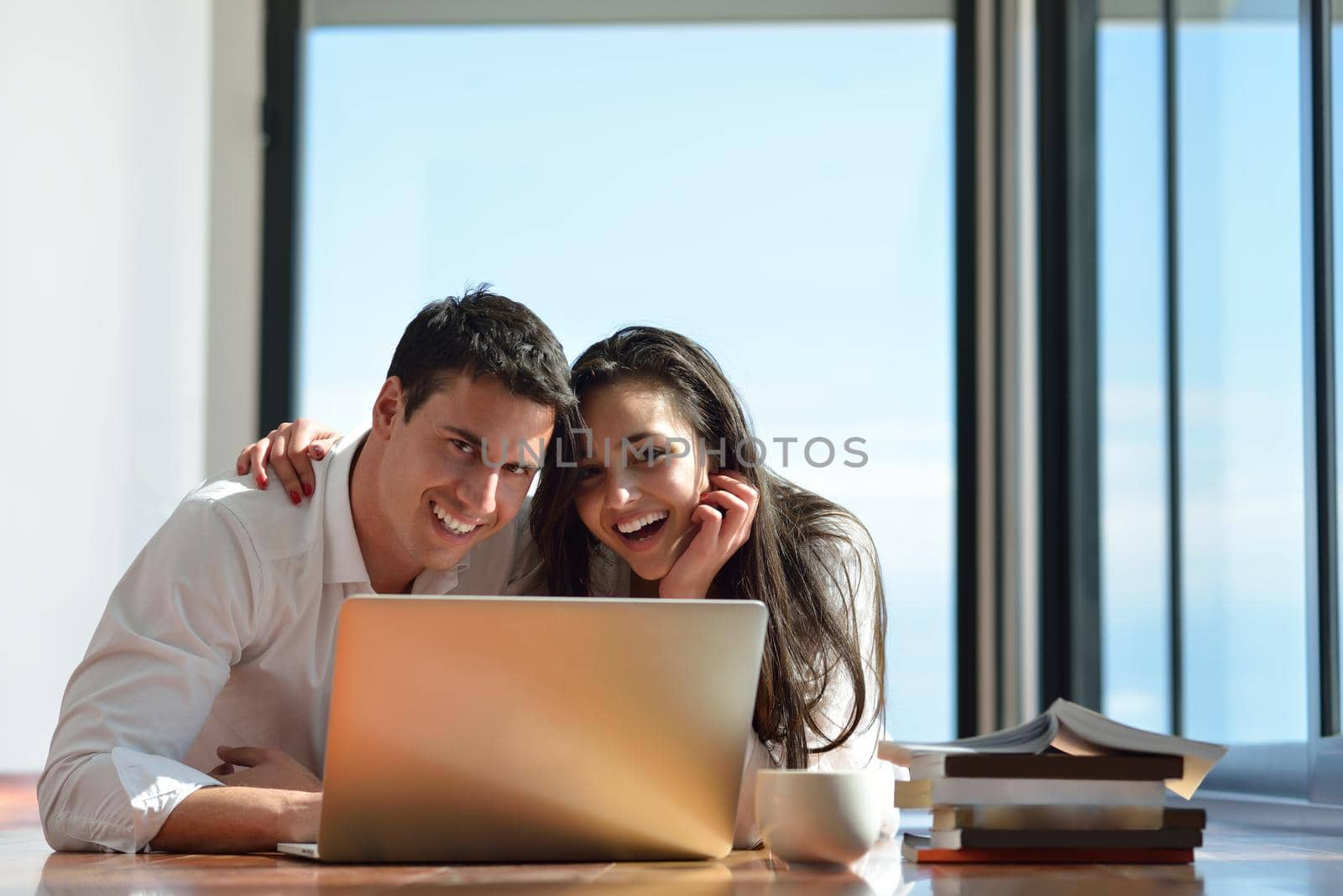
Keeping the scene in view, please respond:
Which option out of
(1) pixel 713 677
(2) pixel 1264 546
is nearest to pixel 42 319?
(1) pixel 713 677

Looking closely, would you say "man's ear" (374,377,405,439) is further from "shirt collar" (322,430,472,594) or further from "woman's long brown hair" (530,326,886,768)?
"woman's long brown hair" (530,326,886,768)

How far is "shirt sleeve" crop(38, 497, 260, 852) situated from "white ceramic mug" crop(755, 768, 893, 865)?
2.10 feet

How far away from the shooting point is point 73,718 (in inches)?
63.8

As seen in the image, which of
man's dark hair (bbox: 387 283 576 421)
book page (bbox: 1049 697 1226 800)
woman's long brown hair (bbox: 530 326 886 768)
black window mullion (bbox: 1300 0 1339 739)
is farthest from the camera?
black window mullion (bbox: 1300 0 1339 739)

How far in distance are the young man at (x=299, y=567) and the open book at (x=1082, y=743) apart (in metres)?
0.71

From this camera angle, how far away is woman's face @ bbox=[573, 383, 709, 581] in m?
2.01

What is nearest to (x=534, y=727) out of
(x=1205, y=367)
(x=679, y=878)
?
(x=679, y=878)

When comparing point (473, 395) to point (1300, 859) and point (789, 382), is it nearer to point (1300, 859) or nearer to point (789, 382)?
point (1300, 859)

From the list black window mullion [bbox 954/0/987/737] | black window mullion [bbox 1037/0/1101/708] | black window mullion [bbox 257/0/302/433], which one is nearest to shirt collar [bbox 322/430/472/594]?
black window mullion [bbox 257/0/302/433]

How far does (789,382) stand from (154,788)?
2.37m

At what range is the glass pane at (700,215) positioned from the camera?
3.68 meters

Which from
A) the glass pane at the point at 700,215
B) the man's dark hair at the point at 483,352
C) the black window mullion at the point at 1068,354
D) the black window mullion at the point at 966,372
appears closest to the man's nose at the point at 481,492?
the man's dark hair at the point at 483,352

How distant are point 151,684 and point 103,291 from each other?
177 centimetres

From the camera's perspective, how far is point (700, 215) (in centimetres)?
374
